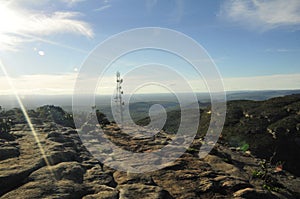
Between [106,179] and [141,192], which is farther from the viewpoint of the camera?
[106,179]

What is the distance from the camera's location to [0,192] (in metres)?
11.7

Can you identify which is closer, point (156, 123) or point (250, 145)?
point (250, 145)

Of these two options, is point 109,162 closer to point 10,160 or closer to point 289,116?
point 10,160

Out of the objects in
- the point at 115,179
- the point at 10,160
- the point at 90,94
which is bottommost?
the point at 115,179

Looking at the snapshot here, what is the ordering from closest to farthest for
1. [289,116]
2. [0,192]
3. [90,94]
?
[0,192] < [90,94] < [289,116]

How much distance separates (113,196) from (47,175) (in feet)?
12.0

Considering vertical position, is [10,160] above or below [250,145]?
above

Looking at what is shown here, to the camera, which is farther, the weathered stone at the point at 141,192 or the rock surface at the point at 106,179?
the weathered stone at the point at 141,192

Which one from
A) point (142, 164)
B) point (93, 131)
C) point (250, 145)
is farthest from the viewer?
point (250, 145)

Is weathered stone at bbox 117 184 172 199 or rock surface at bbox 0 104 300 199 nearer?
rock surface at bbox 0 104 300 199

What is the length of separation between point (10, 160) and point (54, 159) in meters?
2.36

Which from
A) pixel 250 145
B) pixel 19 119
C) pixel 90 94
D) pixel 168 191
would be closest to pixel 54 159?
pixel 90 94

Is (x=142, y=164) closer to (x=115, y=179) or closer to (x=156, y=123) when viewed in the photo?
(x=115, y=179)

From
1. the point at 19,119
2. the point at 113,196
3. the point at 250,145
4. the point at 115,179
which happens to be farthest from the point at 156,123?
the point at 113,196
